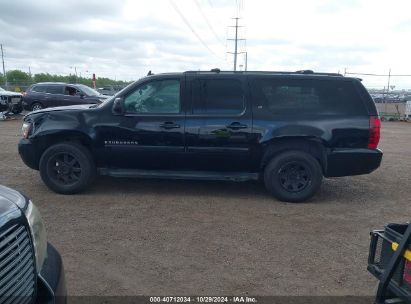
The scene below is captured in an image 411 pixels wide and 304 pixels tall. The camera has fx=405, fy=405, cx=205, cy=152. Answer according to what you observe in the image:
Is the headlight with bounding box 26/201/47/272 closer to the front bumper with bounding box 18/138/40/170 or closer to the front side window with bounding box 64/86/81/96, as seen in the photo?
the front bumper with bounding box 18/138/40/170

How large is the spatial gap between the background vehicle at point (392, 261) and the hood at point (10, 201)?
2.24 metres

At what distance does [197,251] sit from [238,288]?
2.68 feet

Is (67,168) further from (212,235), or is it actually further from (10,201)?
(10,201)

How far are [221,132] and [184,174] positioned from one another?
839 millimetres

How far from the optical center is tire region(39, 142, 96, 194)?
235 inches

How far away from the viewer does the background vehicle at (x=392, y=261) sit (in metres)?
2.33

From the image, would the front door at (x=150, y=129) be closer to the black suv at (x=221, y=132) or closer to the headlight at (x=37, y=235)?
the black suv at (x=221, y=132)

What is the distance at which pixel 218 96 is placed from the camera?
600 cm

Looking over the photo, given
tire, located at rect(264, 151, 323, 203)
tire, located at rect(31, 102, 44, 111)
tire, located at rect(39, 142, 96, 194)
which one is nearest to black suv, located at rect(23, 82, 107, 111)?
tire, located at rect(31, 102, 44, 111)

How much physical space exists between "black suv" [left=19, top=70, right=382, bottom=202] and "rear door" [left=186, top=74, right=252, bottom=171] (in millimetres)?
15

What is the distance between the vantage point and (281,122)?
19.1 feet

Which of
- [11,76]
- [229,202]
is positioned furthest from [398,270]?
[11,76]

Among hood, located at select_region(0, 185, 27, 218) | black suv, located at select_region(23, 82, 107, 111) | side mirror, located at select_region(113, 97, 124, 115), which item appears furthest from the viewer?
black suv, located at select_region(23, 82, 107, 111)

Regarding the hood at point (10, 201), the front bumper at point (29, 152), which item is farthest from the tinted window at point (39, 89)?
the hood at point (10, 201)
